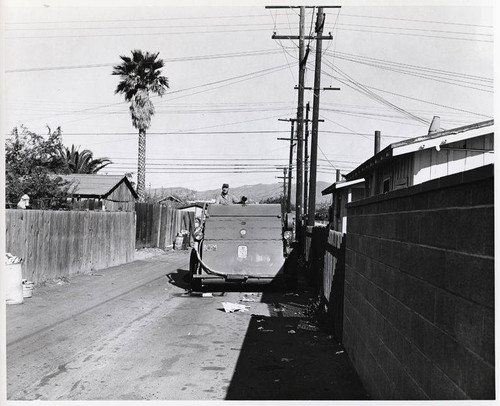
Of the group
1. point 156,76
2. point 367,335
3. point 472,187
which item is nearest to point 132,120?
point 156,76

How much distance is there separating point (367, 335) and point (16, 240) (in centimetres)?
890

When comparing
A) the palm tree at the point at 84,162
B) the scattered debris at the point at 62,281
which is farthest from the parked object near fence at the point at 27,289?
the palm tree at the point at 84,162

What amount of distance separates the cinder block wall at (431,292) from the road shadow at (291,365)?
406mm

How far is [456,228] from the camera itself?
296 cm

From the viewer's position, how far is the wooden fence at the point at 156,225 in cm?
2667

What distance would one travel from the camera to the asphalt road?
537 centimetres

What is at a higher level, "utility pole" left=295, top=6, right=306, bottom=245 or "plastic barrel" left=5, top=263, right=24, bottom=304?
"utility pole" left=295, top=6, right=306, bottom=245

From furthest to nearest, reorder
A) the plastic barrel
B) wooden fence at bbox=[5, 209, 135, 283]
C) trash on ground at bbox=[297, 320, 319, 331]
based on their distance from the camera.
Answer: wooden fence at bbox=[5, 209, 135, 283]
the plastic barrel
trash on ground at bbox=[297, 320, 319, 331]

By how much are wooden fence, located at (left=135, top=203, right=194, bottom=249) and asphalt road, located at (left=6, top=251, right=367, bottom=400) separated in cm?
1477

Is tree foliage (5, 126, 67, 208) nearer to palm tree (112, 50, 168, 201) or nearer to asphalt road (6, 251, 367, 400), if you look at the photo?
asphalt road (6, 251, 367, 400)

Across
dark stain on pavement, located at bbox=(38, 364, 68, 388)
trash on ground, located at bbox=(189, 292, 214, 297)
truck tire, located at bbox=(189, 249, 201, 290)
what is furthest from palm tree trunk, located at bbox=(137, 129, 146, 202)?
dark stain on pavement, located at bbox=(38, 364, 68, 388)

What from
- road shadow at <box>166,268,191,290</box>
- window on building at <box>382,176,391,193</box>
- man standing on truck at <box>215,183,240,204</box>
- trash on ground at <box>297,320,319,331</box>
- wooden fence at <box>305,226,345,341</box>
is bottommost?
road shadow at <box>166,268,191,290</box>

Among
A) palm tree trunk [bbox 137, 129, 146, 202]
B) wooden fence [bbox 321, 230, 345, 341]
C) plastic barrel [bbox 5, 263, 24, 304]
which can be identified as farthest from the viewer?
palm tree trunk [bbox 137, 129, 146, 202]

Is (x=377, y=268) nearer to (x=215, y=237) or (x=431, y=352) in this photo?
(x=431, y=352)
